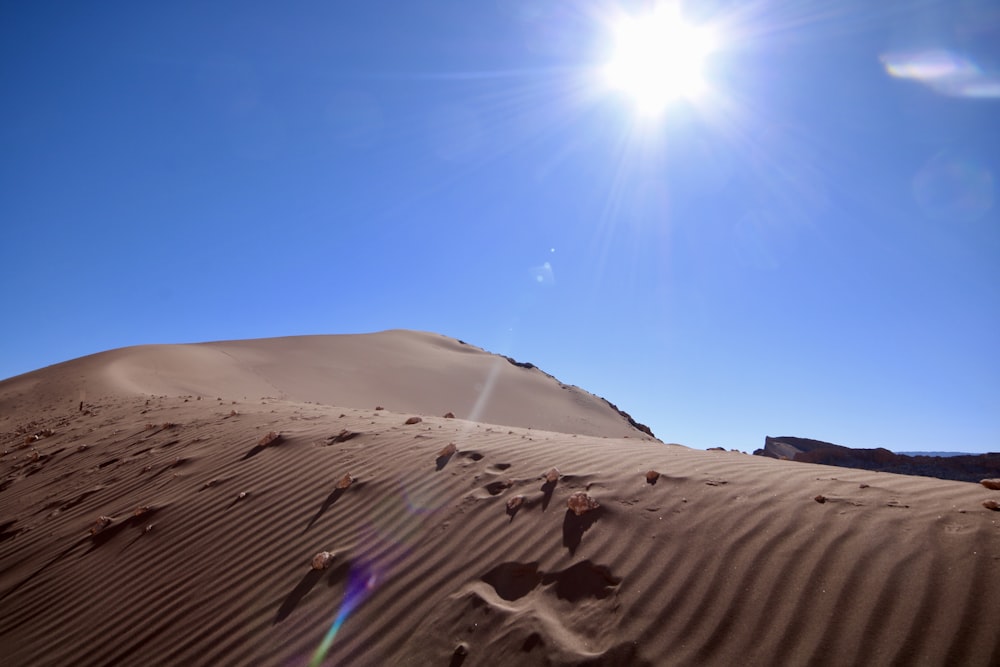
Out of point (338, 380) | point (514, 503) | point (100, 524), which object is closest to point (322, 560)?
point (514, 503)

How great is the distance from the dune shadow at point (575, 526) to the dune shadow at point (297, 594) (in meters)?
1.64

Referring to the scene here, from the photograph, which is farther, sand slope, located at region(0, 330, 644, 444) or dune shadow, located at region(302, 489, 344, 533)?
sand slope, located at region(0, 330, 644, 444)

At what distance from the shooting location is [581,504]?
3.38m

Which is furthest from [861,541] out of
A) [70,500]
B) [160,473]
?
[70,500]

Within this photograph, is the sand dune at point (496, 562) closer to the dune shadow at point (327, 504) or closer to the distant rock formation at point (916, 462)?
the dune shadow at point (327, 504)

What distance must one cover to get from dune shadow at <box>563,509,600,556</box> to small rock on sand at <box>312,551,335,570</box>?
5.25 ft

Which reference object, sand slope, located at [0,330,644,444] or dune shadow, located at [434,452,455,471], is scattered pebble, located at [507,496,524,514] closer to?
dune shadow, located at [434,452,455,471]

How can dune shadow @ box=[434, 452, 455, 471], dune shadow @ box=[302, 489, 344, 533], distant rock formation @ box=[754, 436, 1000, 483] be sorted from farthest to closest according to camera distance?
distant rock formation @ box=[754, 436, 1000, 483], dune shadow @ box=[434, 452, 455, 471], dune shadow @ box=[302, 489, 344, 533]

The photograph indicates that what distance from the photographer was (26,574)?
4.30 metres

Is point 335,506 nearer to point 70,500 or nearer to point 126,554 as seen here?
point 126,554

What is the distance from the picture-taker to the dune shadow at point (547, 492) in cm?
361

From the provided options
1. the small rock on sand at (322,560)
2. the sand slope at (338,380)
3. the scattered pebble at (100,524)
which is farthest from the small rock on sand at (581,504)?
the sand slope at (338,380)

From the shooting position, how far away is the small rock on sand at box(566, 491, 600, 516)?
336cm

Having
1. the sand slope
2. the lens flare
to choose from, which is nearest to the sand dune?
the lens flare
